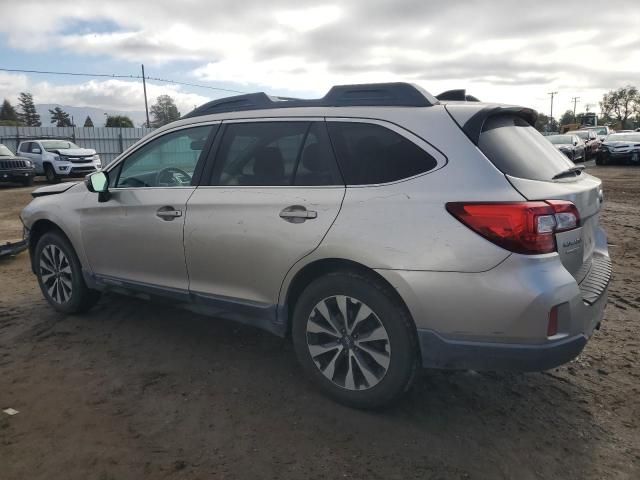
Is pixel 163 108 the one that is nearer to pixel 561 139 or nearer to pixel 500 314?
pixel 561 139

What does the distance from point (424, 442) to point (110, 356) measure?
7.80ft

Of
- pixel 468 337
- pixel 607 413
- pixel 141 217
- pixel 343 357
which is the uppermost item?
pixel 141 217

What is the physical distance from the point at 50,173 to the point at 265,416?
19.9 m

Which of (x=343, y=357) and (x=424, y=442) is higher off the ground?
Answer: (x=343, y=357)

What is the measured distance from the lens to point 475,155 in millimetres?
2717

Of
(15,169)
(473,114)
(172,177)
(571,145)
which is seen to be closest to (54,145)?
(15,169)

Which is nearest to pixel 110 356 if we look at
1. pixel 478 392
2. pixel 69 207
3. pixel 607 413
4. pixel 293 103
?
pixel 69 207

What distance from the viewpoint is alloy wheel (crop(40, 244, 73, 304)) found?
4688mm

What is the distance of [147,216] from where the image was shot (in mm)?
3906

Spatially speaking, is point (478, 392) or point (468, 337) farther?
point (478, 392)

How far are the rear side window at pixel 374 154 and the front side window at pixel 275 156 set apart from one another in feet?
0.26

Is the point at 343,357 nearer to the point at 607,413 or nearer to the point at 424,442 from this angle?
the point at 424,442

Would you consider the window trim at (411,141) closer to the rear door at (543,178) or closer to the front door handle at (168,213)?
the rear door at (543,178)

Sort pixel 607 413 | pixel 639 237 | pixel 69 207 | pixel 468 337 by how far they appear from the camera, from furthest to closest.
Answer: pixel 639 237, pixel 69 207, pixel 607 413, pixel 468 337
